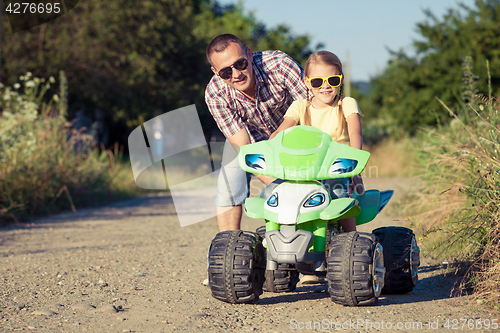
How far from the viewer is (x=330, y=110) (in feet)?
12.2

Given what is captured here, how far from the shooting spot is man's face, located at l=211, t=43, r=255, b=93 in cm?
397

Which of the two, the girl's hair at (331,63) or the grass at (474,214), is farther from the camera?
the girl's hair at (331,63)

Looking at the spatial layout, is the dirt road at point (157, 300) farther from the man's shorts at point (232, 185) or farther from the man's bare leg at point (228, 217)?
the man's shorts at point (232, 185)

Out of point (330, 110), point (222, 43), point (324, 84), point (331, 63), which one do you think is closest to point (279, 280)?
point (330, 110)

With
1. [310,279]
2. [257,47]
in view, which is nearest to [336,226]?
[310,279]

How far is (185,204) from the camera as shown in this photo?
1071 centimetres

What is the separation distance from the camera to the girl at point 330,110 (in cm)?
353

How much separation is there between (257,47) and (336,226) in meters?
25.7

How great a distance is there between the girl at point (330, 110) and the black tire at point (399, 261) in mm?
387

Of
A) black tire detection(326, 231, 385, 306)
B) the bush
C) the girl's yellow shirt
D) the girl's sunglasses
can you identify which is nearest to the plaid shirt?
the girl's yellow shirt

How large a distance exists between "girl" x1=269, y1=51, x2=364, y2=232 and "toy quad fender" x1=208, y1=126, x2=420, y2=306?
0.74ft

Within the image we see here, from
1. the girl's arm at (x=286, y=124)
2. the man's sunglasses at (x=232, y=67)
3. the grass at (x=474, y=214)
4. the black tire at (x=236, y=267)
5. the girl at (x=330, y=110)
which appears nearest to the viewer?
the black tire at (x=236, y=267)

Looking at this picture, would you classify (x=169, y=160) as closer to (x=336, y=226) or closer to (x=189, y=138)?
(x=189, y=138)

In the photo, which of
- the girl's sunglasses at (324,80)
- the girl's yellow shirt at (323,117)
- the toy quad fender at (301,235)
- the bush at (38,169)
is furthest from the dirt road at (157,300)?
the bush at (38,169)
